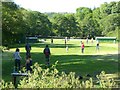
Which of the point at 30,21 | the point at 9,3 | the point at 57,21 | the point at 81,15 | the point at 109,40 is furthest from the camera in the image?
the point at 81,15

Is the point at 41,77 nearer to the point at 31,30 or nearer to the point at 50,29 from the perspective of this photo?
the point at 31,30


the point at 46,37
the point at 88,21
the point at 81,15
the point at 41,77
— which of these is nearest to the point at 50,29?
the point at 46,37

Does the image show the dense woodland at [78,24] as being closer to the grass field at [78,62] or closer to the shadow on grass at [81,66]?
the grass field at [78,62]

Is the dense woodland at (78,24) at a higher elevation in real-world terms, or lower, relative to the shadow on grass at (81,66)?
higher

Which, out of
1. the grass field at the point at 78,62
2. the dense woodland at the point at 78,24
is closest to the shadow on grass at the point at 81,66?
the grass field at the point at 78,62

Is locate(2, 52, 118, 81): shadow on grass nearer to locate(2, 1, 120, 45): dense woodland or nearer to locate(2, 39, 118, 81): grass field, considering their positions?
locate(2, 39, 118, 81): grass field

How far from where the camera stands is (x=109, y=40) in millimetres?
86562

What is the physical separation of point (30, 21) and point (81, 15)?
39.0 meters

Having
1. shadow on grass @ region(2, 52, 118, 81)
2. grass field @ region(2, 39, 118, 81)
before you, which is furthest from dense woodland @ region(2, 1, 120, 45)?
shadow on grass @ region(2, 52, 118, 81)

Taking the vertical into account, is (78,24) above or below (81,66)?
above

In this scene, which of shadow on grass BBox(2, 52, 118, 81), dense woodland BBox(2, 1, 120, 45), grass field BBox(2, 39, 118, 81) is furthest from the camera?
dense woodland BBox(2, 1, 120, 45)

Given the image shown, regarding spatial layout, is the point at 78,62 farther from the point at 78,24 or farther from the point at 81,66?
the point at 78,24

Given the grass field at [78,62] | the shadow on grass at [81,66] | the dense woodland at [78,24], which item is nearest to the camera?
the shadow on grass at [81,66]

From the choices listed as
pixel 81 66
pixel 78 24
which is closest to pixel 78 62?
pixel 81 66
